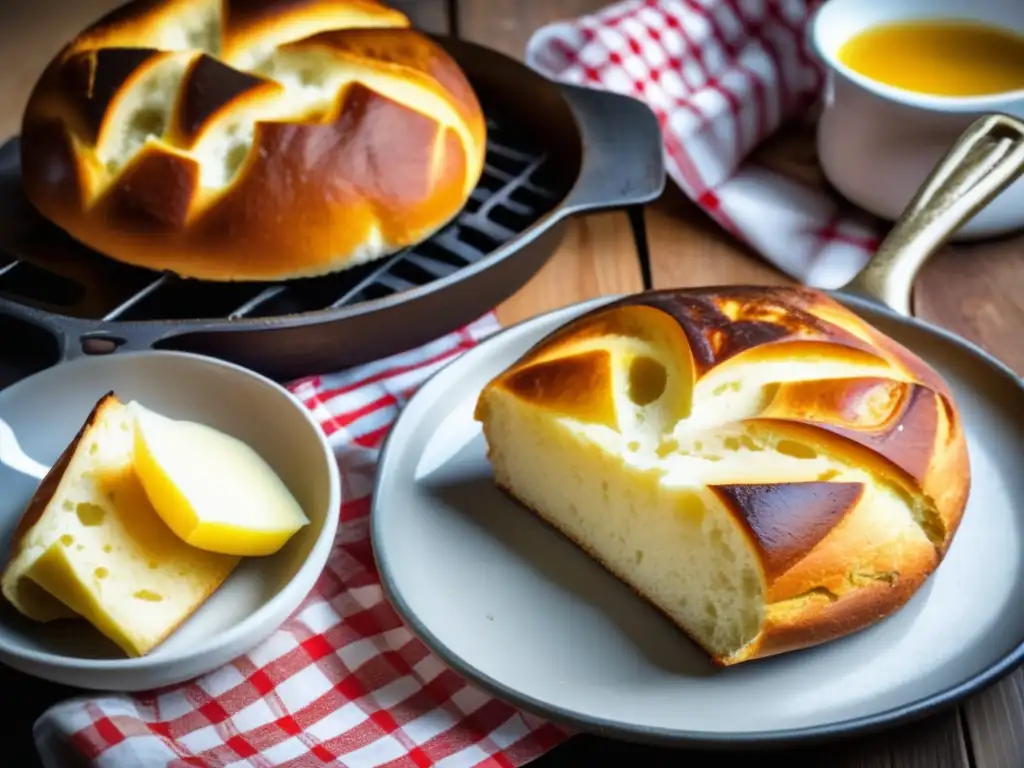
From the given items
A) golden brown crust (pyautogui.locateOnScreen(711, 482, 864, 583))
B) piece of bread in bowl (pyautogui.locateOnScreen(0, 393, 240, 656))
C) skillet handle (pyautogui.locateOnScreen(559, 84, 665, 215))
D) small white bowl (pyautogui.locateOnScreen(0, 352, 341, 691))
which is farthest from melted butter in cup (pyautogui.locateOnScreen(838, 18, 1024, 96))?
piece of bread in bowl (pyautogui.locateOnScreen(0, 393, 240, 656))

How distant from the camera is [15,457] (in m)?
0.95

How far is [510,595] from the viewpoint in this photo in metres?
0.85

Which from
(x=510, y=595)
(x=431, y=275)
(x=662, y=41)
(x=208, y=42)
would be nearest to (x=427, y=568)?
(x=510, y=595)

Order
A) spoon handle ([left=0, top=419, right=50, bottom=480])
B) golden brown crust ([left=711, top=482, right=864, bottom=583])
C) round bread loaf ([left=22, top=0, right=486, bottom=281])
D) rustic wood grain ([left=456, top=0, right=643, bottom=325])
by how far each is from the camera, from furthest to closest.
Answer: rustic wood grain ([left=456, top=0, right=643, bottom=325]) < round bread loaf ([left=22, top=0, right=486, bottom=281]) < spoon handle ([left=0, top=419, right=50, bottom=480]) < golden brown crust ([left=711, top=482, right=864, bottom=583])

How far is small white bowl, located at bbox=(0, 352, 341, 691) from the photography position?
750 mm

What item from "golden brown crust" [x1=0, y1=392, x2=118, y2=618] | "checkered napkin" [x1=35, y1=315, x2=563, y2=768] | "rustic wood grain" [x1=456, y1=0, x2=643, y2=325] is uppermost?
"golden brown crust" [x1=0, y1=392, x2=118, y2=618]

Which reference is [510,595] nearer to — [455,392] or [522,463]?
[522,463]

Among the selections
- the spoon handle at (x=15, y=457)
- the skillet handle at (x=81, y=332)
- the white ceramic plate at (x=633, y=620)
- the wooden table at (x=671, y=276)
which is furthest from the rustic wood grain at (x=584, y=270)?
the spoon handle at (x=15, y=457)

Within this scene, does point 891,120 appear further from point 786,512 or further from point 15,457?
point 15,457

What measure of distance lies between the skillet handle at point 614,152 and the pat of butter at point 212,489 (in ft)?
1.37

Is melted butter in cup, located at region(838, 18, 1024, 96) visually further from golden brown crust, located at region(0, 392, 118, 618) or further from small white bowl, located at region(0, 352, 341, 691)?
golden brown crust, located at region(0, 392, 118, 618)

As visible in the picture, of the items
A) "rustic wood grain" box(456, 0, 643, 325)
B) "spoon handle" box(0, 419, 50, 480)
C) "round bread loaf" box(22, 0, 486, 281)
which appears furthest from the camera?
"rustic wood grain" box(456, 0, 643, 325)

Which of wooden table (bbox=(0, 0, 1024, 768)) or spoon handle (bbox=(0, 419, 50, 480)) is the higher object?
spoon handle (bbox=(0, 419, 50, 480))

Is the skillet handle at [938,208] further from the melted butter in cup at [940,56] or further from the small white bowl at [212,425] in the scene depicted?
the small white bowl at [212,425]
